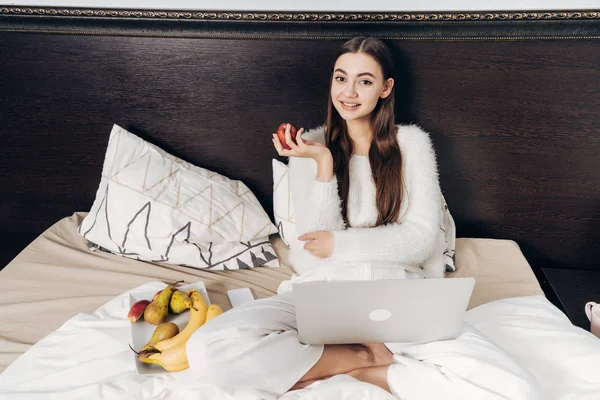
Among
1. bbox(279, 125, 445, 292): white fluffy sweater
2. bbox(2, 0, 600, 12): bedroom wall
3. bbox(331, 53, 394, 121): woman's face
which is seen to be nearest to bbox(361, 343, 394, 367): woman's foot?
bbox(279, 125, 445, 292): white fluffy sweater

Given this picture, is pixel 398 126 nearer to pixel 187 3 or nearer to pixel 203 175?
pixel 203 175

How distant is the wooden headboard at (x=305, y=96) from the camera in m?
1.60

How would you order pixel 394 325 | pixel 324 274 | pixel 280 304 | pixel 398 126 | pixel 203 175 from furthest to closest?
pixel 203 175
pixel 398 126
pixel 324 274
pixel 280 304
pixel 394 325

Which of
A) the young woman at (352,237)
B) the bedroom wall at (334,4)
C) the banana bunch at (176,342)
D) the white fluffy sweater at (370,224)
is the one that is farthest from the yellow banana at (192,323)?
the bedroom wall at (334,4)

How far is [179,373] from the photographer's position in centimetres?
114

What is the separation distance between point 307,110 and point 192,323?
87 cm

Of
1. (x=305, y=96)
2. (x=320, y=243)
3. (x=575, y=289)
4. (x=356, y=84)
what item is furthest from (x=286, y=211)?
(x=575, y=289)

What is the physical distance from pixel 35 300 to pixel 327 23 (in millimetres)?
1276

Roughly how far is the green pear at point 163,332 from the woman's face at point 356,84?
791 mm

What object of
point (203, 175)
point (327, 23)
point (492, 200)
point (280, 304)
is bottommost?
point (280, 304)

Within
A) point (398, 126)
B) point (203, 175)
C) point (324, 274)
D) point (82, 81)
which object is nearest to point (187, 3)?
point (82, 81)

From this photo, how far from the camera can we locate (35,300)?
1399mm

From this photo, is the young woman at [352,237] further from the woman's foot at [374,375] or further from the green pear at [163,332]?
the green pear at [163,332]

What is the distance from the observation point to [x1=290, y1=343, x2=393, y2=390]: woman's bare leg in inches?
44.2
